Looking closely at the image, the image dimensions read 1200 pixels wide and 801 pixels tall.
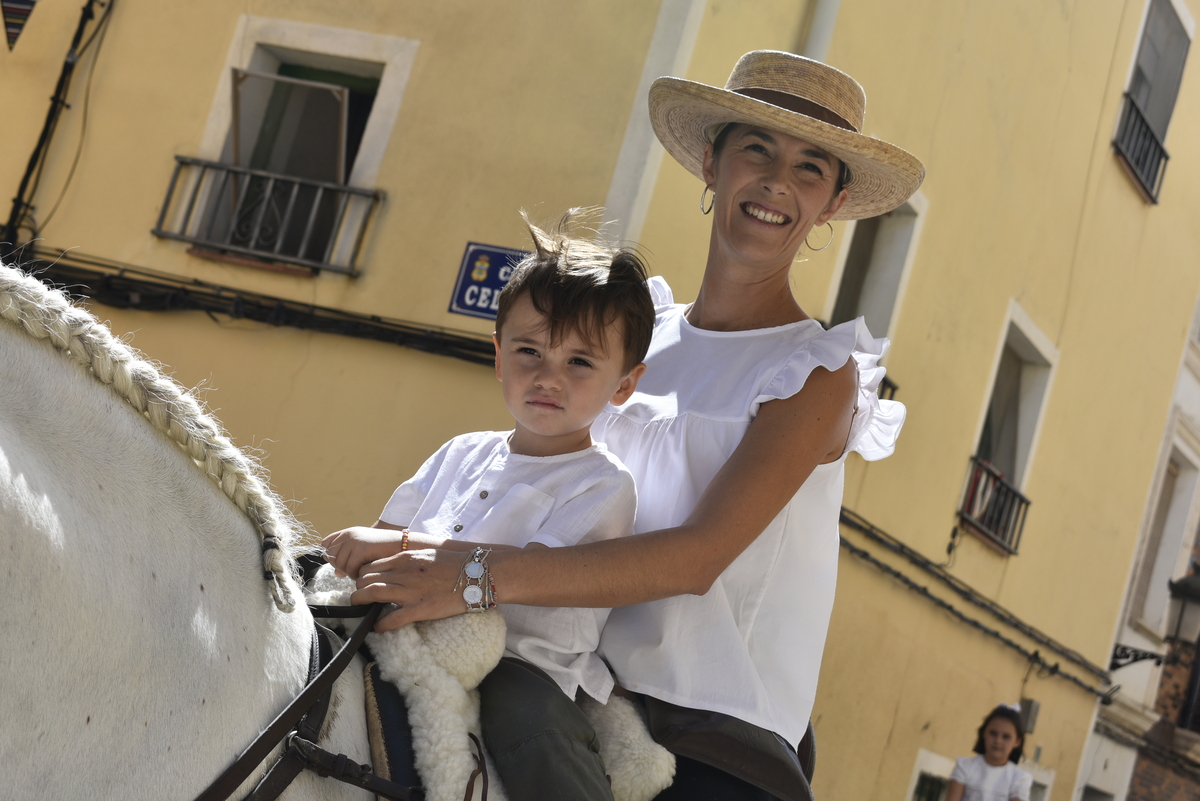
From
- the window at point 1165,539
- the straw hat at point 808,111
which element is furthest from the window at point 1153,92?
the straw hat at point 808,111

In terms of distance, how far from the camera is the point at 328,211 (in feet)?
23.5

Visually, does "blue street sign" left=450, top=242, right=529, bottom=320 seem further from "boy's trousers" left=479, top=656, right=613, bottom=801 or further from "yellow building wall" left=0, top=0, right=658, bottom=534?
"boy's trousers" left=479, top=656, right=613, bottom=801

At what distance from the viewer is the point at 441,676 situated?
161cm

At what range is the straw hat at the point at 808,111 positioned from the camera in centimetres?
234

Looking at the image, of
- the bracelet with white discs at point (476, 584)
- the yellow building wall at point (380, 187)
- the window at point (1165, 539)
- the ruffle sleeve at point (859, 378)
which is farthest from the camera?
the window at point (1165, 539)

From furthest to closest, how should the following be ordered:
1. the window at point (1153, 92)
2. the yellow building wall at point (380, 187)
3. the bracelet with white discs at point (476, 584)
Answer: the window at point (1153, 92) → the yellow building wall at point (380, 187) → the bracelet with white discs at point (476, 584)

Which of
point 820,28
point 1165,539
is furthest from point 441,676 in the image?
point 1165,539

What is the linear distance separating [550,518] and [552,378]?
249 mm

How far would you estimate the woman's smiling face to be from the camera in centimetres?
238

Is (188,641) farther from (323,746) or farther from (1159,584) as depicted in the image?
(1159,584)

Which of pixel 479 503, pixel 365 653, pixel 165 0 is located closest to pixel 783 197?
pixel 479 503

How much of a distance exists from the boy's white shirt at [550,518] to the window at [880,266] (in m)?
6.27

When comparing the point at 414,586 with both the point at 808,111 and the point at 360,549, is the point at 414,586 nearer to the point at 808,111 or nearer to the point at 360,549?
the point at 360,549

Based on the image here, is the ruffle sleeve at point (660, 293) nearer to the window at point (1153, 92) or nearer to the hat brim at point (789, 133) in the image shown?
the hat brim at point (789, 133)
